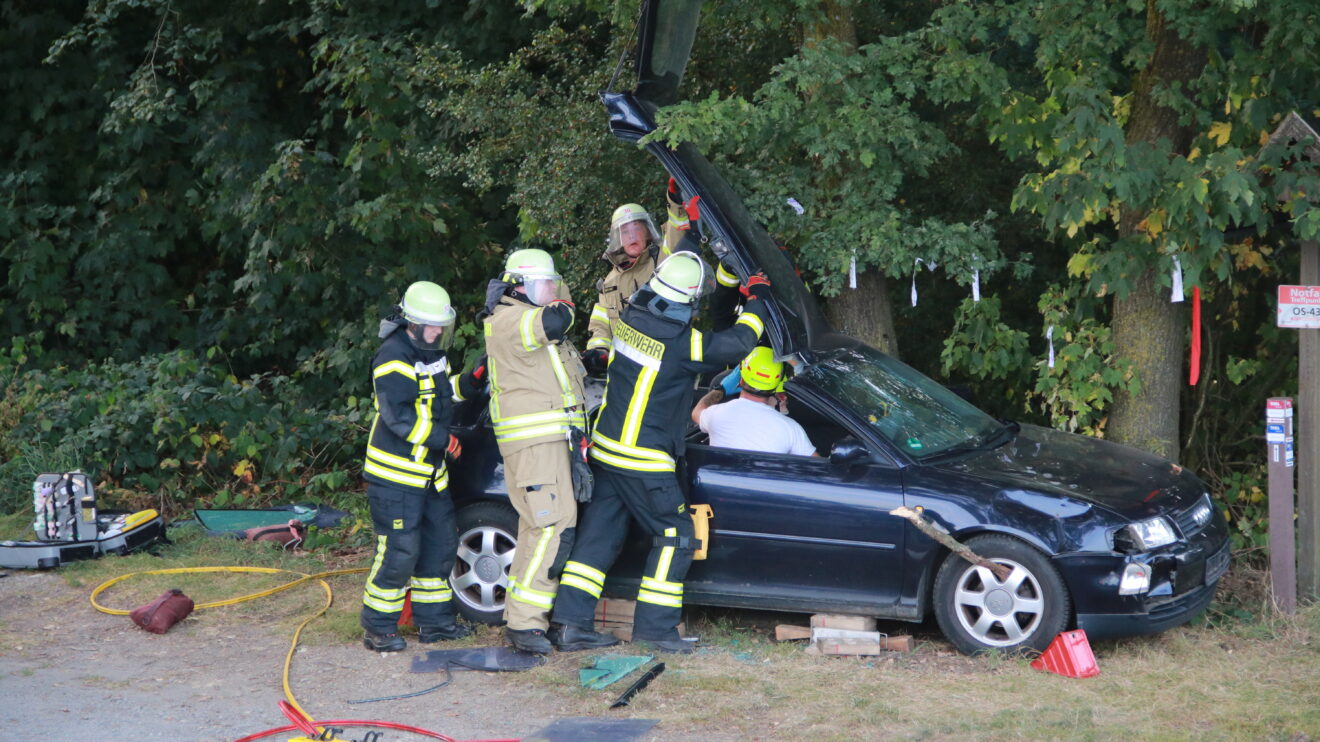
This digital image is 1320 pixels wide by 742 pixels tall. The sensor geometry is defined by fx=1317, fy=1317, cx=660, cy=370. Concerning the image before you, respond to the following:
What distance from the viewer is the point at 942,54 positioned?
7.88 m

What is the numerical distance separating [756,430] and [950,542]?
1.10 metres

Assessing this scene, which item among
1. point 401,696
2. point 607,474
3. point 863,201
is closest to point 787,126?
point 863,201

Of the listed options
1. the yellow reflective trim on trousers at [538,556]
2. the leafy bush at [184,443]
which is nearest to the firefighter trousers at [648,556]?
the yellow reflective trim on trousers at [538,556]

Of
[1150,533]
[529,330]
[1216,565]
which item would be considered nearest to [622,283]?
[529,330]

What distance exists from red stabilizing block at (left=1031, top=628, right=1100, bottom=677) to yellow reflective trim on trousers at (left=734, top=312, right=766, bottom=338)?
6.30ft

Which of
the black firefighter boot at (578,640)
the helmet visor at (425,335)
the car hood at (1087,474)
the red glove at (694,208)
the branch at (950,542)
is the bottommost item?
the black firefighter boot at (578,640)

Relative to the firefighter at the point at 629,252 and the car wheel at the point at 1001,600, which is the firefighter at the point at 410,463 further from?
the car wheel at the point at 1001,600

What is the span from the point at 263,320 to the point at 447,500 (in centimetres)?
654

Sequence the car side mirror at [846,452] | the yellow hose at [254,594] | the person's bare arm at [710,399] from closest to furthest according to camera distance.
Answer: the car side mirror at [846,452], the yellow hose at [254,594], the person's bare arm at [710,399]

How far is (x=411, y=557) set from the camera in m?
6.35

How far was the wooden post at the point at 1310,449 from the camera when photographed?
6773 mm

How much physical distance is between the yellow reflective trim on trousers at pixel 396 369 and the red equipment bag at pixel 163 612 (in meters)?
1.86

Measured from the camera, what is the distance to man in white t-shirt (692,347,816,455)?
21.2 feet

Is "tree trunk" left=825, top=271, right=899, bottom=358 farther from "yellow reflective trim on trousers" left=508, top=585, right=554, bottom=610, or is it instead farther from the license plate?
"yellow reflective trim on trousers" left=508, top=585, right=554, bottom=610
